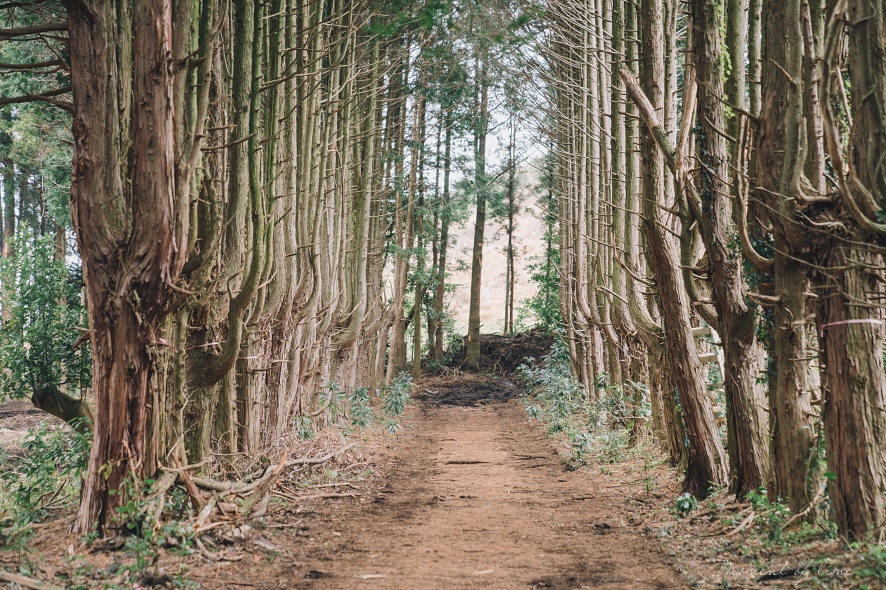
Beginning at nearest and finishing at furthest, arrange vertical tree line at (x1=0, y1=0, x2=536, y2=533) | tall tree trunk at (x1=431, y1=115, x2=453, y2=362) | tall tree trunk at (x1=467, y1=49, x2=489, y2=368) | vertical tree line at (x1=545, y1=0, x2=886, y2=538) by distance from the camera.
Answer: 1. vertical tree line at (x1=545, y1=0, x2=886, y2=538)
2. vertical tree line at (x1=0, y1=0, x2=536, y2=533)
3. tall tree trunk at (x1=431, y1=115, x2=453, y2=362)
4. tall tree trunk at (x1=467, y1=49, x2=489, y2=368)

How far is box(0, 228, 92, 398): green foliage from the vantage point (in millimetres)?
9070

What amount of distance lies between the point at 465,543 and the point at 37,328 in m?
6.70

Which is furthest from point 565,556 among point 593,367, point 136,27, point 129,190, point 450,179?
point 450,179

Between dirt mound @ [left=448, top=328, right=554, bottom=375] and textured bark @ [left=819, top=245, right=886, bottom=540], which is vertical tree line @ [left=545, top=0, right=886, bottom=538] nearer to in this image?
textured bark @ [left=819, top=245, right=886, bottom=540]

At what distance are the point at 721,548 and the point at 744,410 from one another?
1.50m

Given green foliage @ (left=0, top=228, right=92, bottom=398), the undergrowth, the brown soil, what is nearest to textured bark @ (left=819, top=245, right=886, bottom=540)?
the brown soil

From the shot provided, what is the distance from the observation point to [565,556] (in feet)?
18.2

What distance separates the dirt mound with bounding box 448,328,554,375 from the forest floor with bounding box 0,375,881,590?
69.7 ft

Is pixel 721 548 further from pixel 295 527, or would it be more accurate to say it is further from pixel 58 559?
pixel 58 559

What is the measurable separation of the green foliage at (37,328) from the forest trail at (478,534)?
4342 mm

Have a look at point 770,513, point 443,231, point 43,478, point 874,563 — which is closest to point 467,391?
point 443,231

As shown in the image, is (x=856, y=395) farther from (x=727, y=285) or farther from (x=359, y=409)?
(x=359, y=409)

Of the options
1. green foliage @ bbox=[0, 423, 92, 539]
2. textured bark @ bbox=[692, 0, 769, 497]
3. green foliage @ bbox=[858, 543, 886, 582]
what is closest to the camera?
green foliage @ bbox=[858, 543, 886, 582]

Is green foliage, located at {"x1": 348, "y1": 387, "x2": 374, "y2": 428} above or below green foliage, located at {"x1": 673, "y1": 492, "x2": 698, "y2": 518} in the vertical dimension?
above
